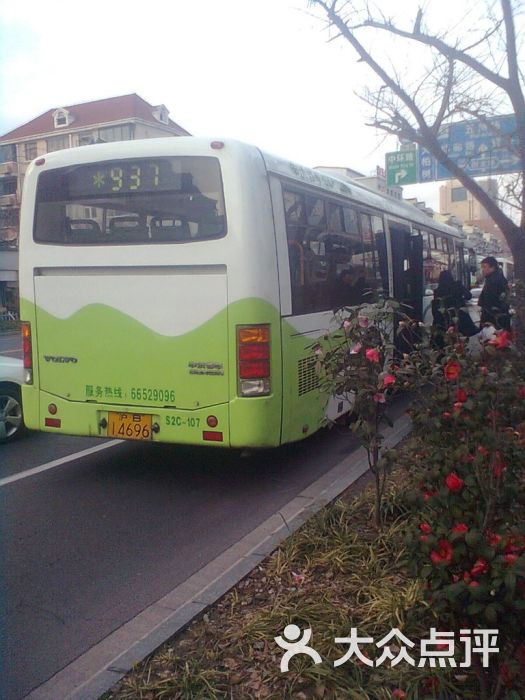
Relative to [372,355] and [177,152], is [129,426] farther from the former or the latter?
[372,355]

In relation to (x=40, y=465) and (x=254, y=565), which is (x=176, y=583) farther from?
(x=40, y=465)

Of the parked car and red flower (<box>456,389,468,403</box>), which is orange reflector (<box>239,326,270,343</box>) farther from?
the parked car

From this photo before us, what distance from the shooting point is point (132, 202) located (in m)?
6.23

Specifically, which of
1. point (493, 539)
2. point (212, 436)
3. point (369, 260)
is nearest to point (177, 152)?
point (212, 436)

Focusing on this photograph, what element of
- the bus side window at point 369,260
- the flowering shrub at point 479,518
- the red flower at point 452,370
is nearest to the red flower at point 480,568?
the flowering shrub at point 479,518

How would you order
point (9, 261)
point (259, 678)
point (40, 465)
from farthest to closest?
point (9, 261), point (40, 465), point (259, 678)

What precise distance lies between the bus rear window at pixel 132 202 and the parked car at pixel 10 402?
Result: 2.31 m

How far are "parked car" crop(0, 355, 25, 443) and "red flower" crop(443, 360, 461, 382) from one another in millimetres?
5819

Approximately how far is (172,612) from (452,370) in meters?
2.04

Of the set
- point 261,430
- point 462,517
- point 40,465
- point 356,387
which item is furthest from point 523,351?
point 40,465

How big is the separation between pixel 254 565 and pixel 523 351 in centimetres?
249

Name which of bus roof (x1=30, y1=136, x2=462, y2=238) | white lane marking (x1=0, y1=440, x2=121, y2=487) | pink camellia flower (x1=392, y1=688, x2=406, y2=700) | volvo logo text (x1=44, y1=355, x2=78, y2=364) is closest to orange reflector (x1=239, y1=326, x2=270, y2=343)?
bus roof (x1=30, y1=136, x2=462, y2=238)

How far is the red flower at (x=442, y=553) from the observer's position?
2.55 m

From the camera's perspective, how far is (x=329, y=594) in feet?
12.9
